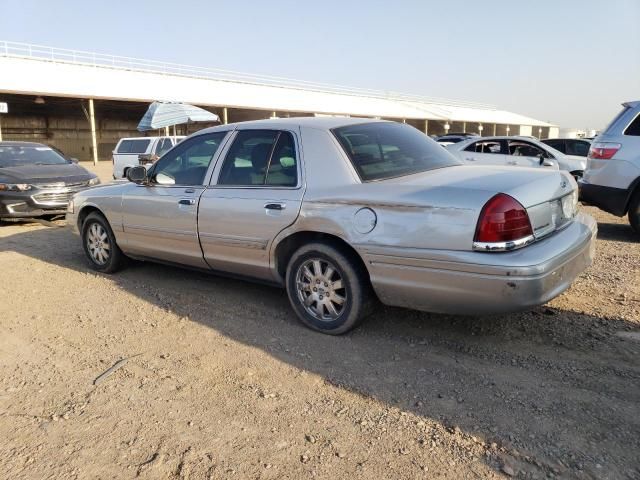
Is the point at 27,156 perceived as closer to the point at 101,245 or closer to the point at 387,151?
the point at 101,245

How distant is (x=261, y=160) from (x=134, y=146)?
1441cm

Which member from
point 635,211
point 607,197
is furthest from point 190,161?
point 635,211

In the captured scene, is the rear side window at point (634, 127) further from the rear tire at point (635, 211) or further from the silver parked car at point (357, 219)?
the silver parked car at point (357, 219)

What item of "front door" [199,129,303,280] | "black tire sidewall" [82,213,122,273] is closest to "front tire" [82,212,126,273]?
"black tire sidewall" [82,213,122,273]

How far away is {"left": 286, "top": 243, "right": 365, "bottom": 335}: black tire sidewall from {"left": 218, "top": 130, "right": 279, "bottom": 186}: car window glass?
75 centimetres

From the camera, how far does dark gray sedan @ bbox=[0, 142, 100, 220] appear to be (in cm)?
856

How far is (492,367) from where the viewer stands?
10.7ft

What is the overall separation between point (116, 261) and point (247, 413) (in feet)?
11.1

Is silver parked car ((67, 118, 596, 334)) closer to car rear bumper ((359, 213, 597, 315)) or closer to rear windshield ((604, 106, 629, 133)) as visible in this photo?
car rear bumper ((359, 213, 597, 315))

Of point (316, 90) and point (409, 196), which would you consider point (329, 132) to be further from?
point (316, 90)

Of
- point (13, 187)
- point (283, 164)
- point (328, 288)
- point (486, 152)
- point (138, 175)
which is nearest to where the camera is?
point (328, 288)

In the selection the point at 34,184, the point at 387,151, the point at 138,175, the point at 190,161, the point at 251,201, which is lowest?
the point at 34,184

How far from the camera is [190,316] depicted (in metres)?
4.34

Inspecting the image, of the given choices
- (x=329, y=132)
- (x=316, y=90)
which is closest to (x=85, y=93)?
(x=316, y=90)
